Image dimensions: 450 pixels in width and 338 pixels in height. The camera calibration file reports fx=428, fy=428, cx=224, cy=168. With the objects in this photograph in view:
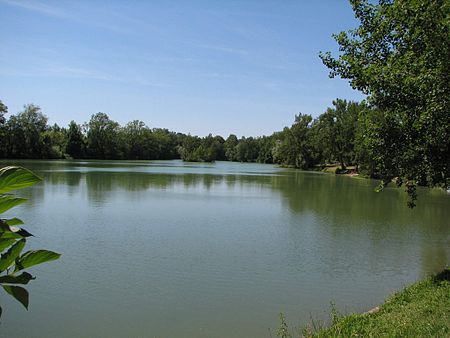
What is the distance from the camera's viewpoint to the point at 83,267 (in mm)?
13094

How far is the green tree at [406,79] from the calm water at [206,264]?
12.8 feet

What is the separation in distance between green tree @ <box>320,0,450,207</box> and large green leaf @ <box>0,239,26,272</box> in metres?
8.76

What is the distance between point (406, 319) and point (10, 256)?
770 cm

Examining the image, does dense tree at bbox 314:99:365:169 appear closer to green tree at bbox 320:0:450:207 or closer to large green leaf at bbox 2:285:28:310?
green tree at bbox 320:0:450:207

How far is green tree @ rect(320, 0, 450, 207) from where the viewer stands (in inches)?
349

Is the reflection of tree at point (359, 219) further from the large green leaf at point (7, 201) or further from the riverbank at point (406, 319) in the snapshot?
the large green leaf at point (7, 201)

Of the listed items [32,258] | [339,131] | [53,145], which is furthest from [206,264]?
[53,145]

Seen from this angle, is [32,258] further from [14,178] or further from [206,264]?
[206,264]

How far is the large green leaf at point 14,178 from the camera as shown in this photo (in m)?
1.25

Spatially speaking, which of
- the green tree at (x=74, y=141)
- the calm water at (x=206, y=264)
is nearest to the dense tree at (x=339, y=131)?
the calm water at (x=206, y=264)

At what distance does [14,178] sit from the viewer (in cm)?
126

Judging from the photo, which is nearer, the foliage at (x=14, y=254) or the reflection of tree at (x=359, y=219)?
the foliage at (x=14, y=254)

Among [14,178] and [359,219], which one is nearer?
[14,178]

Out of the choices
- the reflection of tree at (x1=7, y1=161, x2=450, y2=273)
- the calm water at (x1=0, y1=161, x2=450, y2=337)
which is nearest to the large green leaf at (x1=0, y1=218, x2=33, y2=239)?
the calm water at (x1=0, y1=161, x2=450, y2=337)
